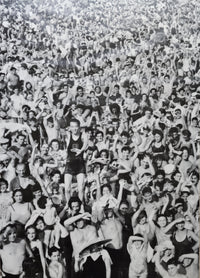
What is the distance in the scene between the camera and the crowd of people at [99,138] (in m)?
1.78

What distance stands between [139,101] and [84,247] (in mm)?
727

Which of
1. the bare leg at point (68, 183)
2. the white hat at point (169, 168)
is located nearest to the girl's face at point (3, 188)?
the bare leg at point (68, 183)

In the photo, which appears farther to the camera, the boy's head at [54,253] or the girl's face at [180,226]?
the girl's face at [180,226]

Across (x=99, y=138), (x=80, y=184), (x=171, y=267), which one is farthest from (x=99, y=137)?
(x=171, y=267)

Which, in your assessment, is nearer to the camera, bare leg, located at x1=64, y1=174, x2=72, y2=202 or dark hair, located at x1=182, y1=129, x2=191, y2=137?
bare leg, located at x1=64, y1=174, x2=72, y2=202

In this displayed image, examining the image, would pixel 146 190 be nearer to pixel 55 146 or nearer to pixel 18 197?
pixel 55 146

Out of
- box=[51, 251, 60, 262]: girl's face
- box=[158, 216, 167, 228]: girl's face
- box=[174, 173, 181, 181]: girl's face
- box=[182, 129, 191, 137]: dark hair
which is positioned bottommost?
box=[51, 251, 60, 262]: girl's face

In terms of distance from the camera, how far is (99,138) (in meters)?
1.85

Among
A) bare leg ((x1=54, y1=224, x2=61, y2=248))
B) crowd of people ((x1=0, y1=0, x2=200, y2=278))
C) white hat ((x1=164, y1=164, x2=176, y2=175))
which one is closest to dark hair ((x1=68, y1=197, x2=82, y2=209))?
crowd of people ((x1=0, y1=0, x2=200, y2=278))

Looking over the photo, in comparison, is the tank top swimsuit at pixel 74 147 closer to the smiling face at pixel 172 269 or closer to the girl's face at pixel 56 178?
the girl's face at pixel 56 178

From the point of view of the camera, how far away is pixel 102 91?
73.2 inches

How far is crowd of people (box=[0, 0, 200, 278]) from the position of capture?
178cm

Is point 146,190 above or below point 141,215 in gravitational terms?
above

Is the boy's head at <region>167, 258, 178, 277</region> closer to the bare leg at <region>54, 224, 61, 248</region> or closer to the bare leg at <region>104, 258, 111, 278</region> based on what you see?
the bare leg at <region>104, 258, 111, 278</region>
